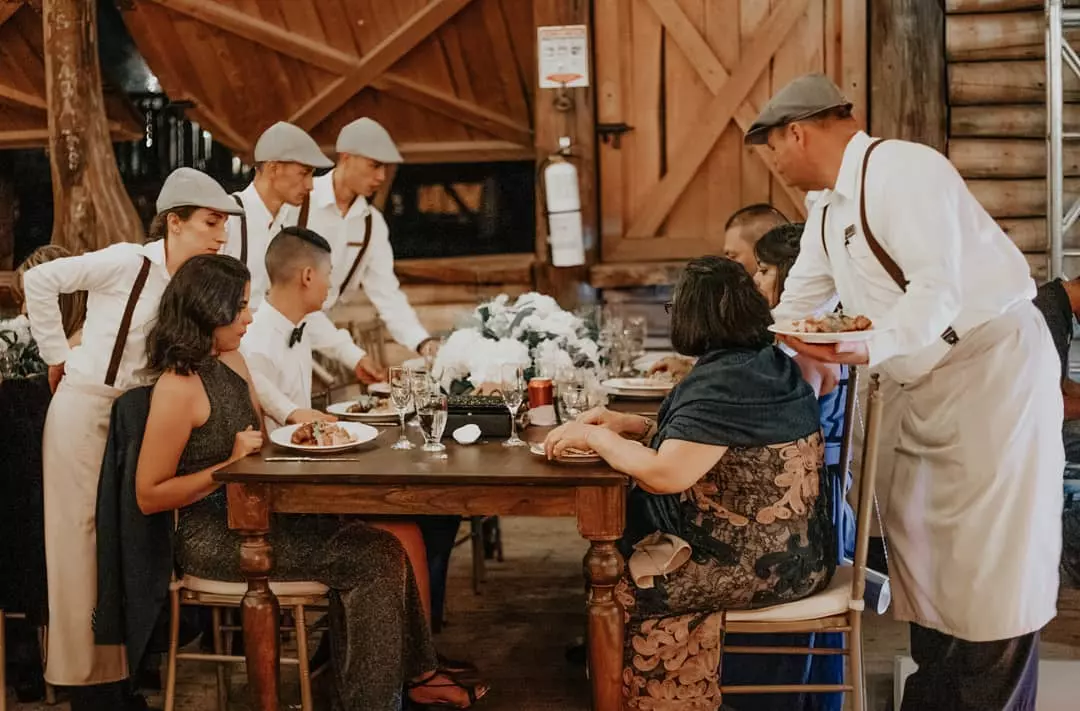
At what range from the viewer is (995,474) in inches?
129

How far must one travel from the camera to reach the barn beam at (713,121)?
22.8 feet

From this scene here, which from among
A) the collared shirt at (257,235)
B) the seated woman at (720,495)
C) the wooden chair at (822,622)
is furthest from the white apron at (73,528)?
the wooden chair at (822,622)

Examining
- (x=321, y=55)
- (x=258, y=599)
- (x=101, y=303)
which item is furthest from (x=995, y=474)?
(x=321, y=55)

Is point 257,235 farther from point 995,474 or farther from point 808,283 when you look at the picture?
point 995,474

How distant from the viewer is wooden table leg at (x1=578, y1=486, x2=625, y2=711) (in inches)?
122

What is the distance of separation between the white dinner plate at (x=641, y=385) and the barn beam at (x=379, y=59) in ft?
11.5

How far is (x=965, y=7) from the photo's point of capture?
22.4 feet

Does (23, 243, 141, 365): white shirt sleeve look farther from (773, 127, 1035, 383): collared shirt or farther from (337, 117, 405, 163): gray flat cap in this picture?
(773, 127, 1035, 383): collared shirt

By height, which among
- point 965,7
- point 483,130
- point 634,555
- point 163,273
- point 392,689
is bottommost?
point 392,689

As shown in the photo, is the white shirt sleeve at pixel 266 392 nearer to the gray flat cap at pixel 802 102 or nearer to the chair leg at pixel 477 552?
the chair leg at pixel 477 552

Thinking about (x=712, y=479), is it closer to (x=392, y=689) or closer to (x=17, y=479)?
(x=392, y=689)

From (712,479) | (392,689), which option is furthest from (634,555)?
(392,689)

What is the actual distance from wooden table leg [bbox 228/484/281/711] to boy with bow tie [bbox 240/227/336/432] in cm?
98

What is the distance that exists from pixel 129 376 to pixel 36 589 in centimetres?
80
